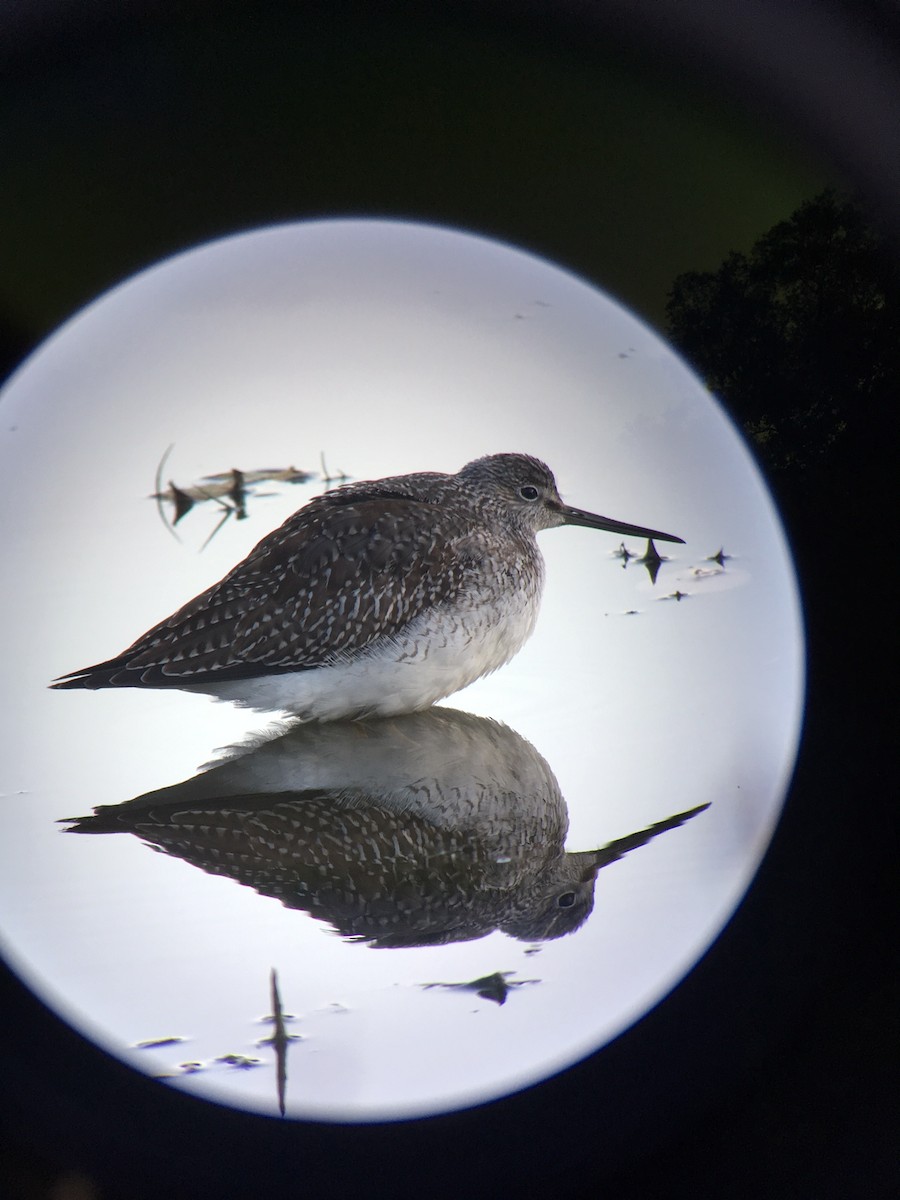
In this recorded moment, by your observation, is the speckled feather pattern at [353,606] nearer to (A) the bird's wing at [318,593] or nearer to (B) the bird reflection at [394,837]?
(A) the bird's wing at [318,593]

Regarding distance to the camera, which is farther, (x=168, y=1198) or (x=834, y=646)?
(x=834, y=646)

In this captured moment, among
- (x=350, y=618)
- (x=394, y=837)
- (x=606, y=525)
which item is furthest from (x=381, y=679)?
(x=606, y=525)

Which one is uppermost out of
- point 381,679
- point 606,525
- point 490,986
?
point 606,525

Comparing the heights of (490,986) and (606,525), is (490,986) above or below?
below

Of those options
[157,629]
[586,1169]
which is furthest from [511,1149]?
[157,629]

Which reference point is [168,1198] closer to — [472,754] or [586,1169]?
[586,1169]

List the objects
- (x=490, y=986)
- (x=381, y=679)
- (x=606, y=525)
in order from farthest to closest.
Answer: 1. (x=606, y=525)
2. (x=381, y=679)
3. (x=490, y=986)

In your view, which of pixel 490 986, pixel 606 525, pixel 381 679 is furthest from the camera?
pixel 606 525

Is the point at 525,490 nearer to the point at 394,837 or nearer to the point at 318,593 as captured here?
the point at 318,593
